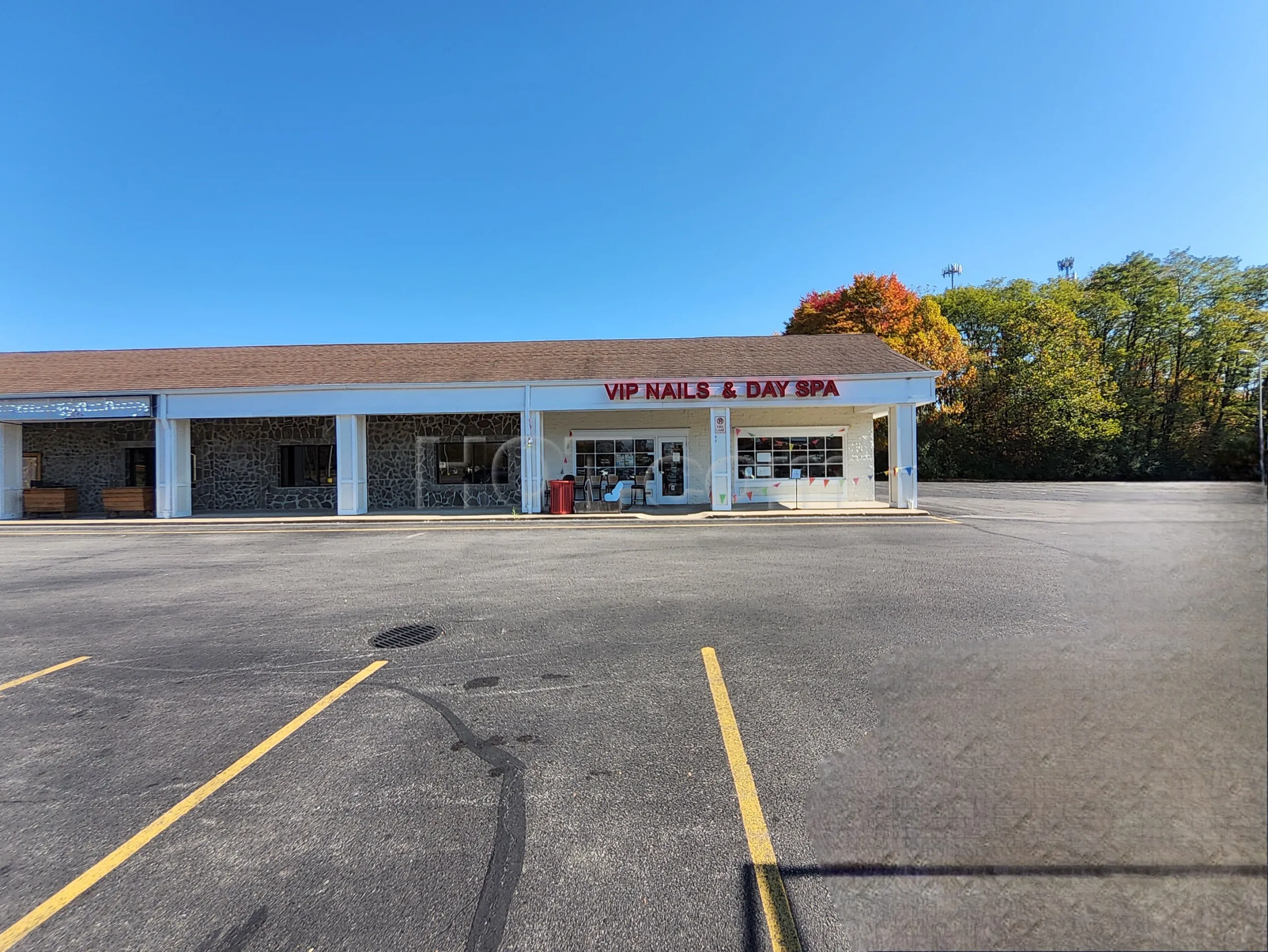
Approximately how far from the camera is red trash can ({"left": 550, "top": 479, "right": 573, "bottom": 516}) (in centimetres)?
1591

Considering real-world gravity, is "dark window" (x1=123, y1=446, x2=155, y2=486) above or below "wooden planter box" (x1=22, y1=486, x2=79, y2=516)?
above

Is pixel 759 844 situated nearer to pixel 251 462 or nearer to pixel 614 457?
pixel 614 457

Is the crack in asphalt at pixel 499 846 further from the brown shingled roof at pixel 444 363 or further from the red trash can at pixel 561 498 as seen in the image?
the brown shingled roof at pixel 444 363

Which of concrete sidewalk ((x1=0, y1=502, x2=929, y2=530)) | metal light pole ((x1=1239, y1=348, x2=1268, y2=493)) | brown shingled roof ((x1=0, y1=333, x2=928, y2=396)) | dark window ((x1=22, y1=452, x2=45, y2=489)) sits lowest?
concrete sidewalk ((x1=0, y1=502, x2=929, y2=530))

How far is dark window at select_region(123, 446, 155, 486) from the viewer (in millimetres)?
18422

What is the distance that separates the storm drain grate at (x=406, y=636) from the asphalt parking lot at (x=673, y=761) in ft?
0.29

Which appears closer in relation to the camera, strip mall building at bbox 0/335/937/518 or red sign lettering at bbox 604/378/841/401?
red sign lettering at bbox 604/378/841/401

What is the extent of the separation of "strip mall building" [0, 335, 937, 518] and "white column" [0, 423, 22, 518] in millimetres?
43

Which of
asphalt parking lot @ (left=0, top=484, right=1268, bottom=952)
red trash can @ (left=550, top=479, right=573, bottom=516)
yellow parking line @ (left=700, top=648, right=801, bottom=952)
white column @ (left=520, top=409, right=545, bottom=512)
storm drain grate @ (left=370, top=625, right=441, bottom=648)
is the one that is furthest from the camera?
white column @ (left=520, top=409, right=545, bottom=512)

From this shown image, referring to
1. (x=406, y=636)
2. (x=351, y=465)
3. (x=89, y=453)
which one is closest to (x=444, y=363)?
(x=351, y=465)

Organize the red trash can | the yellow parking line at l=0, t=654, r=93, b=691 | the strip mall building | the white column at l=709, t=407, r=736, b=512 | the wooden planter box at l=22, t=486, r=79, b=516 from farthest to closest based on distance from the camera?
the wooden planter box at l=22, t=486, r=79, b=516, the strip mall building, the red trash can, the white column at l=709, t=407, r=736, b=512, the yellow parking line at l=0, t=654, r=93, b=691

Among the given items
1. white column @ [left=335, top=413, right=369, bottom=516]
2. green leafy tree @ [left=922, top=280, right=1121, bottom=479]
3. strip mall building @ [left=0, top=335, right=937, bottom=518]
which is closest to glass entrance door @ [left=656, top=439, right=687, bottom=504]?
strip mall building @ [left=0, top=335, right=937, bottom=518]

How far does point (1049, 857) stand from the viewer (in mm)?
1184

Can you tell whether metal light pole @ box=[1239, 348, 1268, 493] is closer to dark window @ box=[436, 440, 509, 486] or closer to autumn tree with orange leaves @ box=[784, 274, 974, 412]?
dark window @ box=[436, 440, 509, 486]
